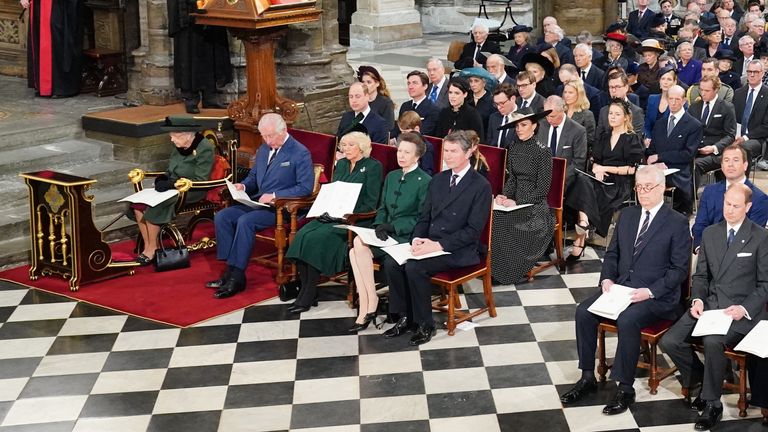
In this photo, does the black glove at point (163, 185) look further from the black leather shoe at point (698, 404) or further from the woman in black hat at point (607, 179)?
the black leather shoe at point (698, 404)

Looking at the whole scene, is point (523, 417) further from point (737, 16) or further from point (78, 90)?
point (737, 16)

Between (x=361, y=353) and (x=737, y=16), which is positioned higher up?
(x=737, y=16)

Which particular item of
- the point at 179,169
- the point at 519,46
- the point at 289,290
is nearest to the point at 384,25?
the point at 519,46

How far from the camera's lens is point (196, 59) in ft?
37.4

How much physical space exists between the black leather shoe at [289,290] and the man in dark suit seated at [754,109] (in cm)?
492

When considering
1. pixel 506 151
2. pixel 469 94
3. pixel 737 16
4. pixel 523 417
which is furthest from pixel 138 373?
pixel 737 16

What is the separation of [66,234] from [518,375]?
3.78 m

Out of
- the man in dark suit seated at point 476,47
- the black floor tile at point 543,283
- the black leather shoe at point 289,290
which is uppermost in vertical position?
the man in dark suit seated at point 476,47

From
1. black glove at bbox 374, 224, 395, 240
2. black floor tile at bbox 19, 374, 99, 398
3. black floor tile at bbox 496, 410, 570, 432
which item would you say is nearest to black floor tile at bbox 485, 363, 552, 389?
black floor tile at bbox 496, 410, 570, 432

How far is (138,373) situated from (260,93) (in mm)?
3614

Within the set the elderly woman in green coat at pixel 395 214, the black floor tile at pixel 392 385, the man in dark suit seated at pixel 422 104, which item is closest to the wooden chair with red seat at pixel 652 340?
the black floor tile at pixel 392 385

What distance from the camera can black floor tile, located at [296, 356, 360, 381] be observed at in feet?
23.5

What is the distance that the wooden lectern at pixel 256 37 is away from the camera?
384 inches

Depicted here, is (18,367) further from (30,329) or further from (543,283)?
(543,283)
